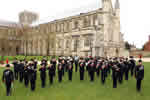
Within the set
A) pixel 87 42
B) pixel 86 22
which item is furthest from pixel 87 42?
pixel 86 22

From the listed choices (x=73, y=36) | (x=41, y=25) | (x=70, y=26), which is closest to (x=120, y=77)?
(x=73, y=36)

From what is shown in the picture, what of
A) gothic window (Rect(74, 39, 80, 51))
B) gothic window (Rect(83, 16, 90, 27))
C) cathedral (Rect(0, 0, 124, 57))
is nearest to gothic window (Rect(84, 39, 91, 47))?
cathedral (Rect(0, 0, 124, 57))

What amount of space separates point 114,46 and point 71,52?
12506 mm

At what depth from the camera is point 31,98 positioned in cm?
751

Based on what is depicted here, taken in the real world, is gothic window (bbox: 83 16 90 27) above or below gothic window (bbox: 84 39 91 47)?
above

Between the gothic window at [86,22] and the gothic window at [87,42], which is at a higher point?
the gothic window at [86,22]

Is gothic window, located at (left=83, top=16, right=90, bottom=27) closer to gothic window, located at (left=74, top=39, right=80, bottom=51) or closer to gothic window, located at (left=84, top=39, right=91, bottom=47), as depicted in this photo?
gothic window, located at (left=84, top=39, right=91, bottom=47)

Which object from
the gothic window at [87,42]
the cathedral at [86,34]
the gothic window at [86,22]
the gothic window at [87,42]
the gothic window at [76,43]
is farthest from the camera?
the gothic window at [76,43]

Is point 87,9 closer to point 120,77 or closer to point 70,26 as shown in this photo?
point 70,26

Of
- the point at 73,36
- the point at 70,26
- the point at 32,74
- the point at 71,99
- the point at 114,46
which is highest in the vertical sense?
the point at 70,26

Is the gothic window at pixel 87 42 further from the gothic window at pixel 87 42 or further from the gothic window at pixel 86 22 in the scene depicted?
the gothic window at pixel 86 22

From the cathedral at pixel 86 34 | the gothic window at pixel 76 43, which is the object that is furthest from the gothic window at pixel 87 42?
the gothic window at pixel 76 43

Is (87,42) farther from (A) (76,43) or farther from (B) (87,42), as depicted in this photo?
(A) (76,43)

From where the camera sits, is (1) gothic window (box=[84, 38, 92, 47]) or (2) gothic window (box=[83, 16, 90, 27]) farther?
(2) gothic window (box=[83, 16, 90, 27])
